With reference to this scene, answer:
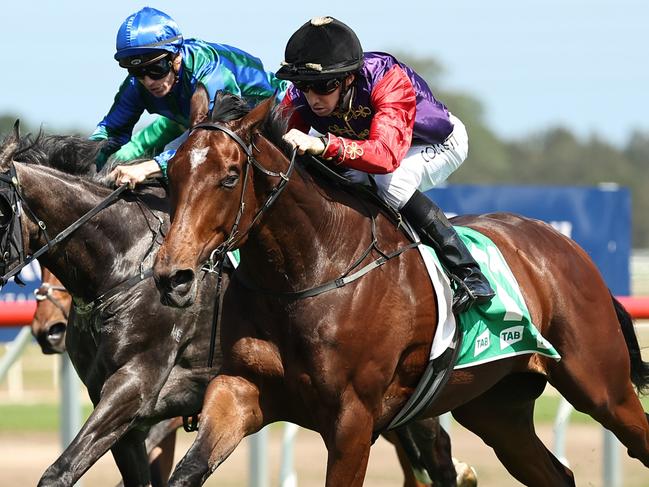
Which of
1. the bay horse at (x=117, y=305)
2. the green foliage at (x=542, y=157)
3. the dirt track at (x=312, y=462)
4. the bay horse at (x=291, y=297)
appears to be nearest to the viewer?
the bay horse at (x=291, y=297)

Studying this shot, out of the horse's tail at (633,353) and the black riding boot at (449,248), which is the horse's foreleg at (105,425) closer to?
the black riding boot at (449,248)

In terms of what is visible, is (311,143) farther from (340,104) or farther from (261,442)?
(261,442)

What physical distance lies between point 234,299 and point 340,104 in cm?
79

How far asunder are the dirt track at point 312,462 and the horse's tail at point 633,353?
220 centimetres

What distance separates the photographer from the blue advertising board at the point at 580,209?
34.4 ft

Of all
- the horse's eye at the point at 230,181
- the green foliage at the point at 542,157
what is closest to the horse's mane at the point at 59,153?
the horse's eye at the point at 230,181

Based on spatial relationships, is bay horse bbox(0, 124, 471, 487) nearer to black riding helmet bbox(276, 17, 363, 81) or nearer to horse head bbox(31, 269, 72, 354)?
horse head bbox(31, 269, 72, 354)

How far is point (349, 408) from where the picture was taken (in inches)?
153

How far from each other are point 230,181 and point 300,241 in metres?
0.42

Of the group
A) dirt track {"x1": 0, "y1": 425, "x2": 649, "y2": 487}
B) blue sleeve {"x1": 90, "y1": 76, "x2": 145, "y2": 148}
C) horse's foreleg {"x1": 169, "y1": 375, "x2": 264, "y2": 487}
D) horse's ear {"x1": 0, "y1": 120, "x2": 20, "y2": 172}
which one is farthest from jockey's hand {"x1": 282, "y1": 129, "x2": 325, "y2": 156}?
dirt track {"x1": 0, "y1": 425, "x2": 649, "y2": 487}

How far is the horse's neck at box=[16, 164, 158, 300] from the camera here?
4.69 m

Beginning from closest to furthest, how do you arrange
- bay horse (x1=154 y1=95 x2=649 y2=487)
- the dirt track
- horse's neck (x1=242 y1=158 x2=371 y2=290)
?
bay horse (x1=154 y1=95 x2=649 y2=487) → horse's neck (x1=242 y1=158 x2=371 y2=290) → the dirt track

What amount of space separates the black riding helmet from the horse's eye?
54 centimetres

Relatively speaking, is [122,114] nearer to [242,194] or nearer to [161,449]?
[161,449]
